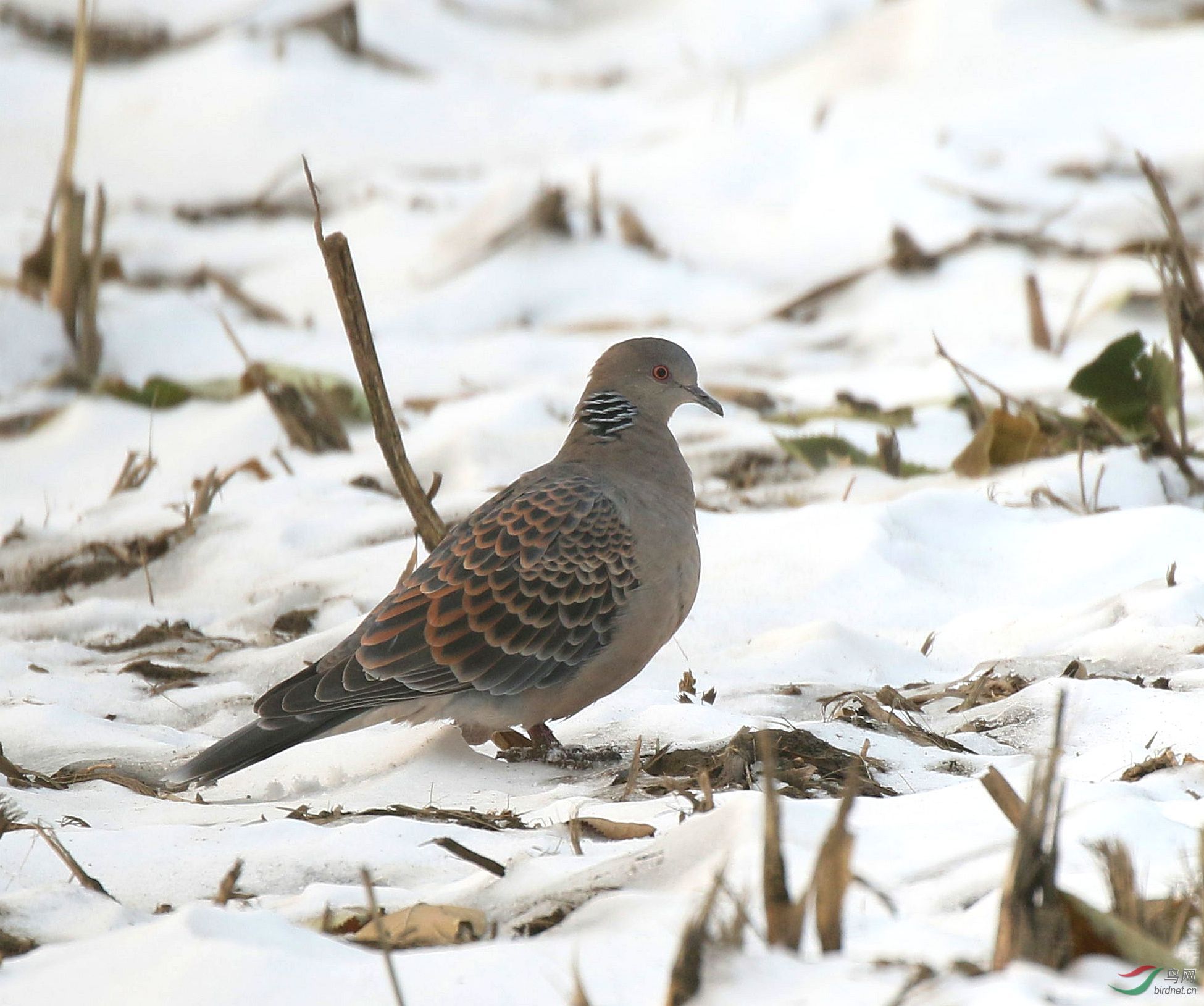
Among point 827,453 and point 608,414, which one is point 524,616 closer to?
point 608,414

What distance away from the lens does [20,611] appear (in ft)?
13.4

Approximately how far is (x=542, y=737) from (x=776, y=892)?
1609mm

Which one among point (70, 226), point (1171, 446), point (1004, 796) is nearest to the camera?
point (1004, 796)

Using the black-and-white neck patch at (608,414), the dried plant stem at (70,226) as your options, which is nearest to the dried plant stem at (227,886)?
the black-and-white neck patch at (608,414)

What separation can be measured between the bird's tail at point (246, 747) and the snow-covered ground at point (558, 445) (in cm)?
7

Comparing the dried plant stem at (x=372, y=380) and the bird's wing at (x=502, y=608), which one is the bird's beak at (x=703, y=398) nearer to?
the bird's wing at (x=502, y=608)

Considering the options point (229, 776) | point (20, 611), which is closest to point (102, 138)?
point (20, 611)

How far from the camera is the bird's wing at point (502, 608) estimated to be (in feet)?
10.1

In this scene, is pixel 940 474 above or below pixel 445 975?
below

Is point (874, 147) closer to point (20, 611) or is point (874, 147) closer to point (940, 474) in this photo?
point (940, 474)

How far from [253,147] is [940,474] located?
4.88 meters

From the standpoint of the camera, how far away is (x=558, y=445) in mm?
5055

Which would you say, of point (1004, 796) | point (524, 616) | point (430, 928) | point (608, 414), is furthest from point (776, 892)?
point (608, 414)

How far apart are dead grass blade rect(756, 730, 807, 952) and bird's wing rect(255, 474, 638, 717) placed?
1593 mm
